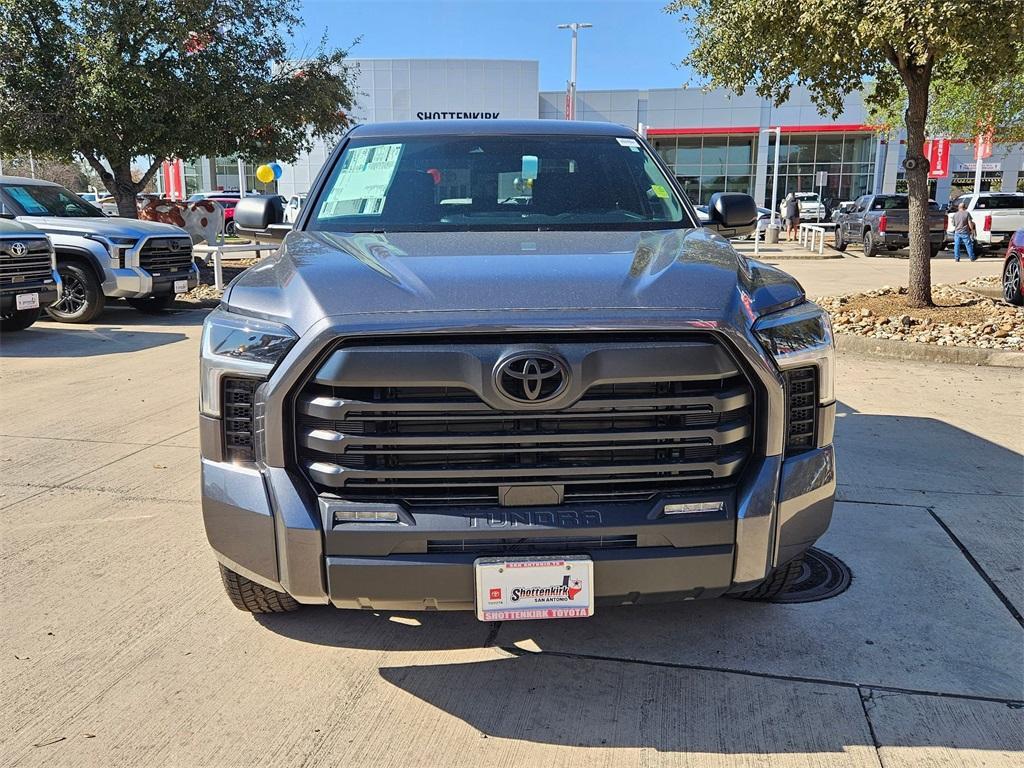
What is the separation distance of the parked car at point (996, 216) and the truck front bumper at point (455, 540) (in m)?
25.0

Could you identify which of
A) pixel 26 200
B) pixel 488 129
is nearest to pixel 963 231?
pixel 26 200

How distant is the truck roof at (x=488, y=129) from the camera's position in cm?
437

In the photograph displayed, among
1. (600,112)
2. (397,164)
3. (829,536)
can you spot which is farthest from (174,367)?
(600,112)

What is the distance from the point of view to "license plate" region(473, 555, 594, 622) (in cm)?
244

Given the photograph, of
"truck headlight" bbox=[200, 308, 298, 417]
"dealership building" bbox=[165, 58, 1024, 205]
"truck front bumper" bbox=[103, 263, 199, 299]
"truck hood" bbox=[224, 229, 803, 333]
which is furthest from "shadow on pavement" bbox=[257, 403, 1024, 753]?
"dealership building" bbox=[165, 58, 1024, 205]

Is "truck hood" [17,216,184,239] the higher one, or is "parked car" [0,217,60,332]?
"truck hood" [17,216,184,239]

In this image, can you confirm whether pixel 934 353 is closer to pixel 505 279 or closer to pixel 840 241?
pixel 505 279

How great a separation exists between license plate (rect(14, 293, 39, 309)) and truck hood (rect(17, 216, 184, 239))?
1613 mm

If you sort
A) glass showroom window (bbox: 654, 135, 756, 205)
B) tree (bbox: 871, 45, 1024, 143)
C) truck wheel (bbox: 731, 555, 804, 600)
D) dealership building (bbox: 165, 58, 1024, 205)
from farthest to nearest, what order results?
glass showroom window (bbox: 654, 135, 756, 205) → dealership building (bbox: 165, 58, 1024, 205) → tree (bbox: 871, 45, 1024, 143) → truck wheel (bbox: 731, 555, 804, 600)

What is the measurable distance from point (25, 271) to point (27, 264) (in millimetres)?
83

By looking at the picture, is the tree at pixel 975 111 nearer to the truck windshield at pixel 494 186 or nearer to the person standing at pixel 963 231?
the person standing at pixel 963 231

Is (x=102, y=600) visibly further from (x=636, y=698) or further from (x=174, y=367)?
(x=174, y=367)

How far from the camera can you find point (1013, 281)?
11.7 metres

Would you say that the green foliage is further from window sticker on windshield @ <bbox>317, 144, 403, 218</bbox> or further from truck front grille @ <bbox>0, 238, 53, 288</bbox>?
truck front grille @ <bbox>0, 238, 53, 288</bbox>
